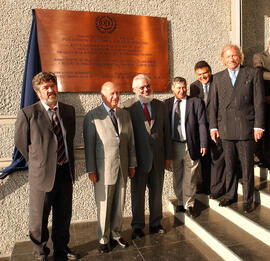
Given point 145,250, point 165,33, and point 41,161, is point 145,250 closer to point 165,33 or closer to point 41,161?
point 41,161

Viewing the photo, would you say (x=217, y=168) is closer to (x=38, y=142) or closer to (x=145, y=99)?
(x=145, y=99)

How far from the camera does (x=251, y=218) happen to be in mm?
2805

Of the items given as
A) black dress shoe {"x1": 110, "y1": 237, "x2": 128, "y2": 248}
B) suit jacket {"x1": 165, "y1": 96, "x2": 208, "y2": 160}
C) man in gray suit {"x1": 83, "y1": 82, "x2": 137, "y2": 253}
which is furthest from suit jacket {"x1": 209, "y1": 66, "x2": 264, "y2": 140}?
black dress shoe {"x1": 110, "y1": 237, "x2": 128, "y2": 248}

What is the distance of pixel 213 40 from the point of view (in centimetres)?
409

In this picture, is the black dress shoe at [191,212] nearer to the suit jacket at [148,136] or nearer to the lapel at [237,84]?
the suit jacket at [148,136]

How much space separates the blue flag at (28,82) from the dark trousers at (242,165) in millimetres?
2406

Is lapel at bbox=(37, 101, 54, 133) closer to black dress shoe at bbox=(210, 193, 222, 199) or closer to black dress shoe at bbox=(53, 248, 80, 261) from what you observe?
black dress shoe at bbox=(53, 248, 80, 261)

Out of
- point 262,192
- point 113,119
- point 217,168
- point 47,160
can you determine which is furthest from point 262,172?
point 47,160

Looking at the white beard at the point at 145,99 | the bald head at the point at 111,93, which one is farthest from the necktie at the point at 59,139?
the white beard at the point at 145,99

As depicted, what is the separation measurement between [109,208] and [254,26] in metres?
3.83

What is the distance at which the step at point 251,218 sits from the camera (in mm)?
2586

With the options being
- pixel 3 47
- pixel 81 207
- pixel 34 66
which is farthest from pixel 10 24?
pixel 81 207

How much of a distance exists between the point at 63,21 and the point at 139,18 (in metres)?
1.05

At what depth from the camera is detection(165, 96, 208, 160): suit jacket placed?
3.16 metres
